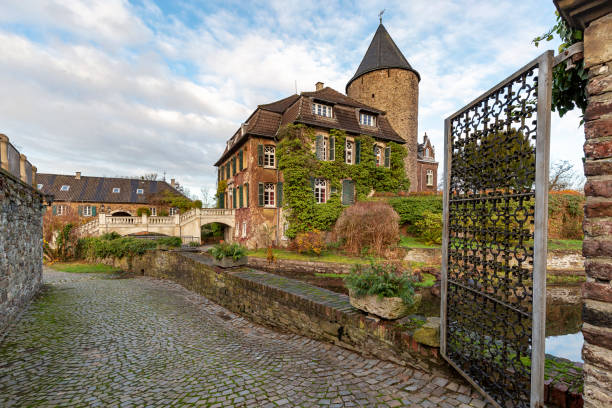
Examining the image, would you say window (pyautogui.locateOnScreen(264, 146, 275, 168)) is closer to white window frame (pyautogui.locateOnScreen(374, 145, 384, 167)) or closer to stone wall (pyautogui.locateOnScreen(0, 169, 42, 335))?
white window frame (pyautogui.locateOnScreen(374, 145, 384, 167))

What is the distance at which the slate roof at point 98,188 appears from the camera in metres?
33.9

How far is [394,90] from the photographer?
23.1 m

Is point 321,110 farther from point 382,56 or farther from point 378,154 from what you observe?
point 382,56

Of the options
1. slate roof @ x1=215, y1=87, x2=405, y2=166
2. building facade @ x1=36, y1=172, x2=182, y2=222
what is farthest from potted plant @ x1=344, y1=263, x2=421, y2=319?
building facade @ x1=36, y1=172, x2=182, y2=222

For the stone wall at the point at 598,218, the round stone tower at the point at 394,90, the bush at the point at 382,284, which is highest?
the round stone tower at the point at 394,90

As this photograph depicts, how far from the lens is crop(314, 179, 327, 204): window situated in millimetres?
17859

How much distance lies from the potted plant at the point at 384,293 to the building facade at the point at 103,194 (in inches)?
1266

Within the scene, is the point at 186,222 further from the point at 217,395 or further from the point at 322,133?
the point at 217,395

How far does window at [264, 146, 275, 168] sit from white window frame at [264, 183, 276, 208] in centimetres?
135

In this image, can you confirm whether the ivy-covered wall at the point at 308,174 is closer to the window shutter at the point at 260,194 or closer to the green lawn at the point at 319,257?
the window shutter at the point at 260,194

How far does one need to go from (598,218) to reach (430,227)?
14377 millimetres

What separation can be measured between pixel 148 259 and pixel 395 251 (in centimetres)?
1251

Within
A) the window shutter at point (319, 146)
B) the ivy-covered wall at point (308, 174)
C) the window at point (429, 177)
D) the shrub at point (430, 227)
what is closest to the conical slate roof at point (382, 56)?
the ivy-covered wall at point (308, 174)

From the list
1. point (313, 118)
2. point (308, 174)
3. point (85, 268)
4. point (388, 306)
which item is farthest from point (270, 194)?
point (388, 306)
